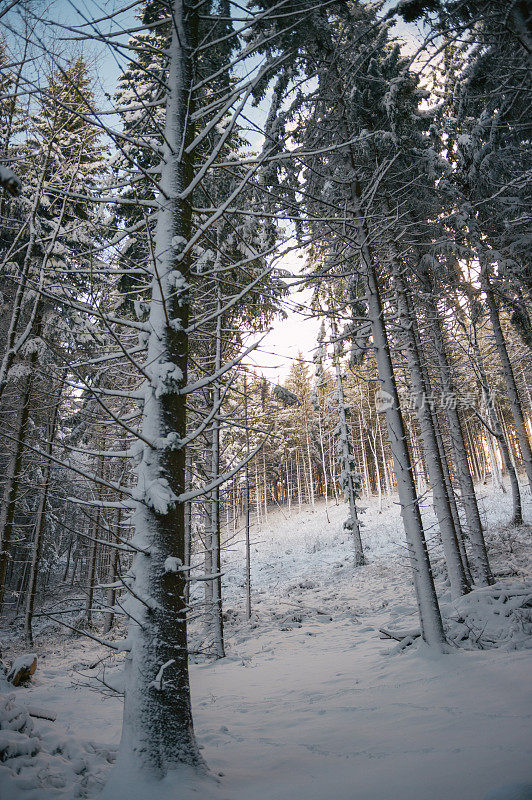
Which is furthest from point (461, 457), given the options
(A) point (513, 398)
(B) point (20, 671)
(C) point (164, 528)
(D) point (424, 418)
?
(B) point (20, 671)

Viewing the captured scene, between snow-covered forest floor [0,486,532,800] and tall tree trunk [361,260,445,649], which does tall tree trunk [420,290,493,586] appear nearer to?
snow-covered forest floor [0,486,532,800]

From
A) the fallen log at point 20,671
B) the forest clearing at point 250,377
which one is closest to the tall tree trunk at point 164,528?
the forest clearing at point 250,377

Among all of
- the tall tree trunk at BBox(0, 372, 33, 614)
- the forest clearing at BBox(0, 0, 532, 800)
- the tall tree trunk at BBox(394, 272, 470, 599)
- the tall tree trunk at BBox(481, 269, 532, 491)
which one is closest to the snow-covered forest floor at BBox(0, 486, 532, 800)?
the forest clearing at BBox(0, 0, 532, 800)

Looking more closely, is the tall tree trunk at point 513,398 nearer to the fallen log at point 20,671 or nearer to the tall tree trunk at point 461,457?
the tall tree trunk at point 461,457

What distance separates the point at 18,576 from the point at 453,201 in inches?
1188

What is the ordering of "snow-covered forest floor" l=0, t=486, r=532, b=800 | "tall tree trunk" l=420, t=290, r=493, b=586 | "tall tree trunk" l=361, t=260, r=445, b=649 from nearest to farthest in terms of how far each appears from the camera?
"snow-covered forest floor" l=0, t=486, r=532, b=800
"tall tree trunk" l=361, t=260, r=445, b=649
"tall tree trunk" l=420, t=290, r=493, b=586

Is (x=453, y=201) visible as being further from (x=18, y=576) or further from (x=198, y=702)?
(x=18, y=576)

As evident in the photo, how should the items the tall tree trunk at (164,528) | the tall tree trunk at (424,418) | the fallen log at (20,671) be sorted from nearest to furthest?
the tall tree trunk at (164,528)
the fallen log at (20,671)
the tall tree trunk at (424,418)

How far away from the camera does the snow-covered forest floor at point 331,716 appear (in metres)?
2.38

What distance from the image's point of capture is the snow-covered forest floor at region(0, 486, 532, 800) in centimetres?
238

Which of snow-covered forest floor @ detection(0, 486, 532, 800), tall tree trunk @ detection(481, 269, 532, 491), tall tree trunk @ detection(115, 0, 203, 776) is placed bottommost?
snow-covered forest floor @ detection(0, 486, 532, 800)

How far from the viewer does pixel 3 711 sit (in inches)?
132

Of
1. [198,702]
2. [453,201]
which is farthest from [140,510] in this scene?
[453,201]

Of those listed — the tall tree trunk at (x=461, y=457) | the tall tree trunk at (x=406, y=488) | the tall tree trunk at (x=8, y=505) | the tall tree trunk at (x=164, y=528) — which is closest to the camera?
the tall tree trunk at (x=164, y=528)
